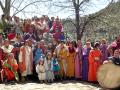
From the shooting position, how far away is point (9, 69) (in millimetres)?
13305

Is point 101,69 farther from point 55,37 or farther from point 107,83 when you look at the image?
point 55,37

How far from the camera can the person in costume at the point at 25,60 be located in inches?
536

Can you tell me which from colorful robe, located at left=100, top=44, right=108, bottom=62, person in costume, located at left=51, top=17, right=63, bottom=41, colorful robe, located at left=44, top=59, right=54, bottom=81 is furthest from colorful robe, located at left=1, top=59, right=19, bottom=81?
person in costume, located at left=51, top=17, right=63, bottom=41

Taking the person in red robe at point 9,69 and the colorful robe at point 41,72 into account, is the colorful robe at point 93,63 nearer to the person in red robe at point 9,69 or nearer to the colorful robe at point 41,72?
the colorful robe at point 41,72

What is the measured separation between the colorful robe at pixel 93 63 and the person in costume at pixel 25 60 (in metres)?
2.15

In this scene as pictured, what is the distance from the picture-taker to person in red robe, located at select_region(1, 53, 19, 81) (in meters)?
13.2

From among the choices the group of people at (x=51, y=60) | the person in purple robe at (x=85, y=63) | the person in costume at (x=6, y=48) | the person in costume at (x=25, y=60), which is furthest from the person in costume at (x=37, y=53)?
the person in purple robe at (x=85, y=63)

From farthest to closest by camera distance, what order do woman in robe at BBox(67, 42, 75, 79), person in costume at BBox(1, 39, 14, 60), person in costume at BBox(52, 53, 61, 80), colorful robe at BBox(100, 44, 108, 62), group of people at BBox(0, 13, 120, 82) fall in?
woman in robe at BBox(67, 42, 75, 79) < person in costume at BBox(52, 53, 61, 80) < person in costume at BBox(1, 39, 14, 60) < group of people at BBox(0, 13, 120, 82) < colorful robe at BBox(100, 44, 108, 62)

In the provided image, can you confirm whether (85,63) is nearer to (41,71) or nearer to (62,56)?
(62,56)

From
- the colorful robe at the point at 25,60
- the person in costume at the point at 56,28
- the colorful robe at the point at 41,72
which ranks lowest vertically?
the colorful robe at the point at 41,72

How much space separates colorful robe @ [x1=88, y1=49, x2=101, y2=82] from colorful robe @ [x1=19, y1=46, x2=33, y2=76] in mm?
2150

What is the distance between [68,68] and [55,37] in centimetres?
227

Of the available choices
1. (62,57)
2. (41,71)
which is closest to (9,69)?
(41,71)

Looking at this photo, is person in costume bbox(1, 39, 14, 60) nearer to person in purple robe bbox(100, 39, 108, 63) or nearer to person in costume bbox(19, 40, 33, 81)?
person in costume bbox(19, 40, 33, 81)
